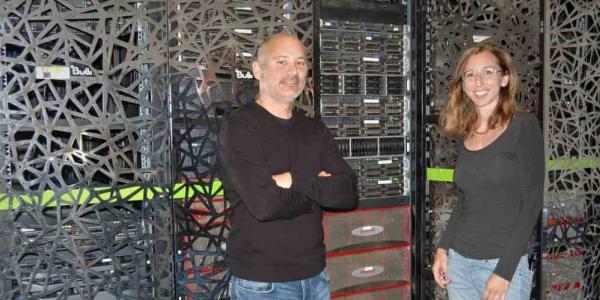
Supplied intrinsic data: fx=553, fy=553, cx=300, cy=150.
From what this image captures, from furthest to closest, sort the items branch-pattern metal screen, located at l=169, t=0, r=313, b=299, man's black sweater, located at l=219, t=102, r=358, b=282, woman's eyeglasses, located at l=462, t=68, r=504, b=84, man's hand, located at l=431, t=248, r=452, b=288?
branch-pattern metal screen, located at l=169, t=0, r=313, b=299 → man's hand, located at l=431, t=248, r=452, b=288 → woman's eyeglasses, located at l=462, t=68, r=504, b=84 → man's black sweater, located at l=219, t=102, r=358, b=282

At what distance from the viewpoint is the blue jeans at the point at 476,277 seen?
1798mm

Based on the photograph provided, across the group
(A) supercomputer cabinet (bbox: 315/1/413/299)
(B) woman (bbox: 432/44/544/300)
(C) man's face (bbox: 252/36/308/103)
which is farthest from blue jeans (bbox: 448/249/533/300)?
(A) supercomputer cabinet (bbox: 315/1/413/299)

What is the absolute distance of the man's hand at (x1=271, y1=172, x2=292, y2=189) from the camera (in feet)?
5.73

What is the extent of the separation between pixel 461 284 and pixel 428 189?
1.47 metres

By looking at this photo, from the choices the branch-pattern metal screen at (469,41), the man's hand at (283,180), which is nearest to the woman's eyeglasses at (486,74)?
the man's hand at (283,180)

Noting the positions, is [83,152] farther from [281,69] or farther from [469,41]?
[469,41]

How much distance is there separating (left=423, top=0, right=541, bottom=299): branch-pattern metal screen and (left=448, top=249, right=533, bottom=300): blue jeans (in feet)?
4.66

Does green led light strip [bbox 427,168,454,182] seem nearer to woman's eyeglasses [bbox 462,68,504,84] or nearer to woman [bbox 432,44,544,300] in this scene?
woman [bbox 432,44,544,300]

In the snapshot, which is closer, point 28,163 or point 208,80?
point 28,163

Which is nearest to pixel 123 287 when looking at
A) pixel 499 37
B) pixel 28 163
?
pixel 28 163

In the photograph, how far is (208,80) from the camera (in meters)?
2.81

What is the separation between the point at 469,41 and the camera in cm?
329

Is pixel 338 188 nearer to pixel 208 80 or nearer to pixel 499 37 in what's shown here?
pixel 208 80

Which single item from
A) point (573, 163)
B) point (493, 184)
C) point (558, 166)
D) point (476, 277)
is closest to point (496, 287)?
point (476, 277)
